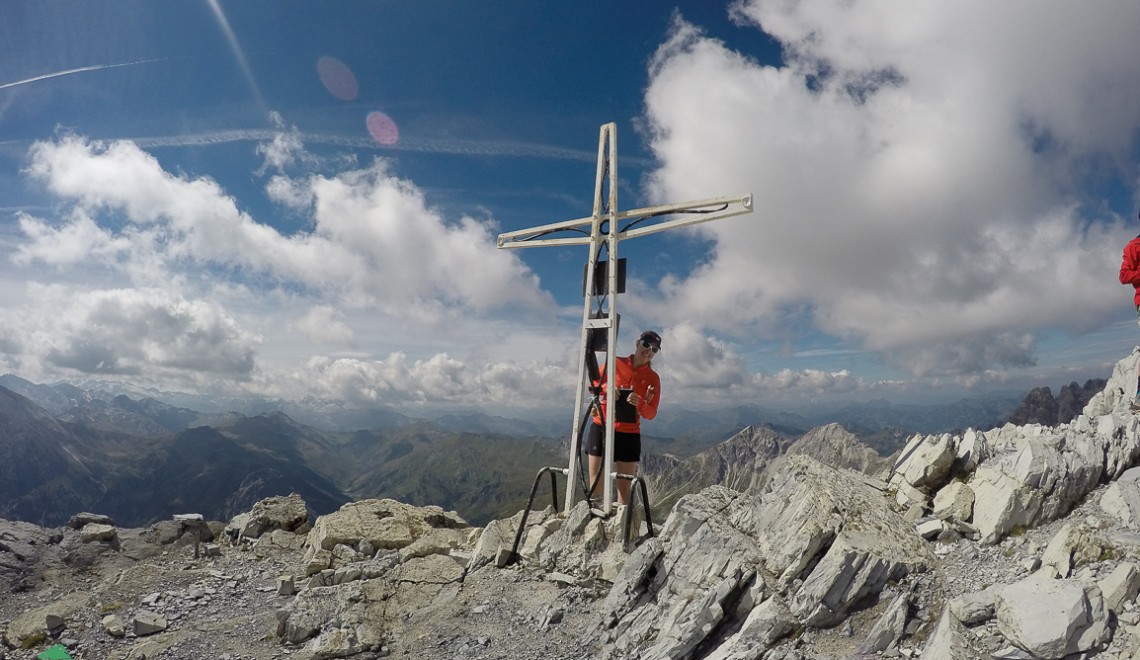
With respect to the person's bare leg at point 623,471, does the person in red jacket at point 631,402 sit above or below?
above

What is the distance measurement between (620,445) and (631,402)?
119 centimetres

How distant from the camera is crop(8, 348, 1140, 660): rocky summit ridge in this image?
23.0 ft

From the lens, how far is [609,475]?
38.8 feet

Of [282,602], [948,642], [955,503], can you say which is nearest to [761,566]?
[948,642]

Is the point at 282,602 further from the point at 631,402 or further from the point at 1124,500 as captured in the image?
the point at 1124,500

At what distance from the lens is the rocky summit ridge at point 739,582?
7000 mm

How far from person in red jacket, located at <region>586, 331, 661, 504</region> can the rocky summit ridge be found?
147 centimetres

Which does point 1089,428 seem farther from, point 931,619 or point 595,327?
point 595,327

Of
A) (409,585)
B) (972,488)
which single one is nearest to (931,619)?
(972,488)

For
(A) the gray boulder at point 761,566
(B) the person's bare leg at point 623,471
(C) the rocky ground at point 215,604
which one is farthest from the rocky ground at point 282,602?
(B) the person's bare leg at point 623,471

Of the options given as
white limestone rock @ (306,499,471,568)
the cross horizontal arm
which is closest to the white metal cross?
the cross horizontal arm

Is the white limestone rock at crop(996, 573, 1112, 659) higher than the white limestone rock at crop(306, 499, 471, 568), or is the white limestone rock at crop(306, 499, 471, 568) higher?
the white limestone rock at crop(996, 573, 1112, 659)

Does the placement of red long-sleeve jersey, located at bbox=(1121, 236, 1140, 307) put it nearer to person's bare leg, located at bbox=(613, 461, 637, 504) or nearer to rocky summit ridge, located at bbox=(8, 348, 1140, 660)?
rocky summit ridge, located at bbox=(8, 348, 1140, 660)

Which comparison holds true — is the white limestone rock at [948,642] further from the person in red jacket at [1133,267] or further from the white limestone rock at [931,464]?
the person in red jacket at [1133,267]
